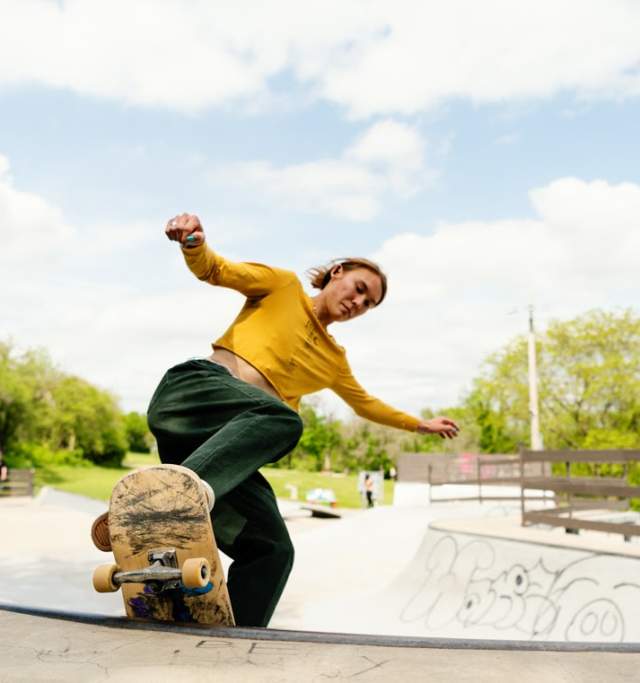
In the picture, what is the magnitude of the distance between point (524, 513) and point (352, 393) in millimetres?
6427

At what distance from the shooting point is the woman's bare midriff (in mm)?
A: 2586

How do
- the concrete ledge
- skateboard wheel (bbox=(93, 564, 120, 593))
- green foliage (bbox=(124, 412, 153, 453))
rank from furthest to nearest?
green foliage (bbox=(124, 412, 153, 453))
the concrete ledge
skateboard wheel (bbox=(93, 564, 120, 593))

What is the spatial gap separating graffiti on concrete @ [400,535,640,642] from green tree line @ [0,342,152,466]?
3173 cm

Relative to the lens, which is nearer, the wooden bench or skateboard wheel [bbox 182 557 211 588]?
skateboard wheel [bbox 182 557 211 588]

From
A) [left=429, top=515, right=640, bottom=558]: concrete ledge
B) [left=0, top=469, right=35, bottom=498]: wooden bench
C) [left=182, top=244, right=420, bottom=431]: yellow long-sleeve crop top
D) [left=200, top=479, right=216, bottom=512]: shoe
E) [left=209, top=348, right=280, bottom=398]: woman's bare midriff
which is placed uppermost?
[left=182, top=244, right=420, bottom=431]: yellow long-sleeve crop top

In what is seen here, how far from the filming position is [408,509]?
53.1ft

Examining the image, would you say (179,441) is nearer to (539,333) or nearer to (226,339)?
(226,339)

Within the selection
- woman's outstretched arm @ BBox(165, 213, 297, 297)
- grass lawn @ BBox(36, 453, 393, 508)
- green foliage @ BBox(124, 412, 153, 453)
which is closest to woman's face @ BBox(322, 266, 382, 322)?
woman's outstretched arm @ BBox(165, 213, 297, 297)

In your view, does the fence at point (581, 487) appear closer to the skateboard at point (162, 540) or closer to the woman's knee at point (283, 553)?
the woman's knee at point (283, 553)

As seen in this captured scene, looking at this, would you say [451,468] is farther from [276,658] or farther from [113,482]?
[113,482]

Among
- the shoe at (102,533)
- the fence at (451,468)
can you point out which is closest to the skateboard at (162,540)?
the shoe at (102,533)

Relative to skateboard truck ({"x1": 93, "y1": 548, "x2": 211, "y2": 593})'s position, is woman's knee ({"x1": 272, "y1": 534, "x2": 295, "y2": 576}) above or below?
below

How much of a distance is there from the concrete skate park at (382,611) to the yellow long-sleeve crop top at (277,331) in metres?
0.93

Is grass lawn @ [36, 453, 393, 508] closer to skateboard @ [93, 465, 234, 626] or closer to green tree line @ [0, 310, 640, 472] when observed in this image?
green tree line @ [0, 310, 640, 472]
